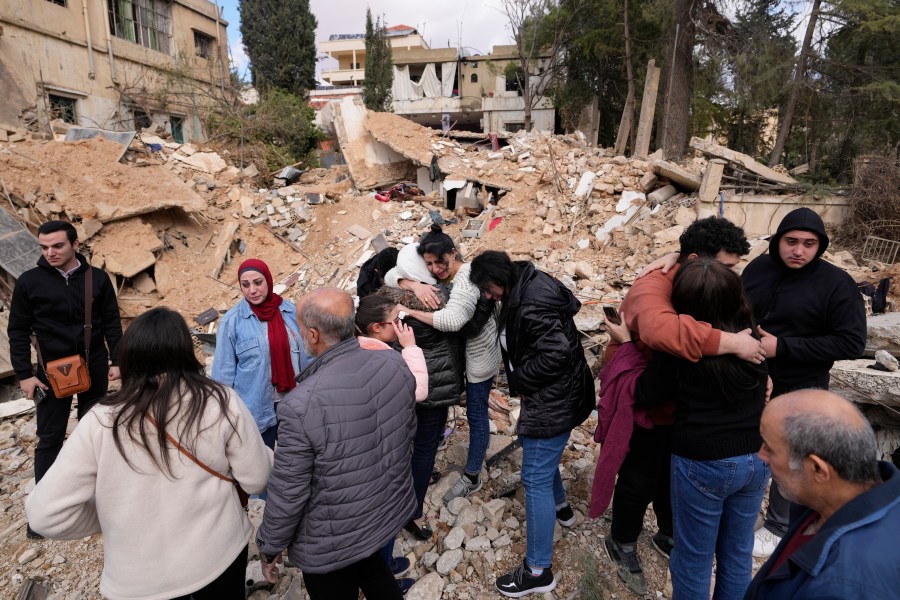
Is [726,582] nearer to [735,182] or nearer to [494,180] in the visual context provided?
[735,182]

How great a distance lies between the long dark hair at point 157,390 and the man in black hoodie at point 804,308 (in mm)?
2534

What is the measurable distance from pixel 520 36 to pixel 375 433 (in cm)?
2130

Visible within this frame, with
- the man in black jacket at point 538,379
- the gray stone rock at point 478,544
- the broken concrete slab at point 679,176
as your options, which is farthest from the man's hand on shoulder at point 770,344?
the broken concrete slab at point 679,176

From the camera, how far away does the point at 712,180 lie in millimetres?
8617

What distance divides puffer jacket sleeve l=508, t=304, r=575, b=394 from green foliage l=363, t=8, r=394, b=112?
1013 inches

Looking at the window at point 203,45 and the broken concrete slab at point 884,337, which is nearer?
the broken concrete slab at point 884,337

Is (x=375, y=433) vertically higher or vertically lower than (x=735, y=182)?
lower

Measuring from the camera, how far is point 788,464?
1177 millimetres

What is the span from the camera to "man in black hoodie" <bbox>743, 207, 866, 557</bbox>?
90.7 inches

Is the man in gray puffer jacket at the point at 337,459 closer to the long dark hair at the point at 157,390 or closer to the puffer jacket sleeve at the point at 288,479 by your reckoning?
the puffer jacket sleeve at the point at 288,479

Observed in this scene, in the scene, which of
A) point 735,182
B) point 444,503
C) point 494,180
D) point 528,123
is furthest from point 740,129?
point 444,503

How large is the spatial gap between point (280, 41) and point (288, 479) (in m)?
26.4

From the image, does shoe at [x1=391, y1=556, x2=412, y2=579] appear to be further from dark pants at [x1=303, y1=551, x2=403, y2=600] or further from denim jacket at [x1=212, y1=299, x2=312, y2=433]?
denim jacket at [x1=212, y1=299, x2=312, y2=433]

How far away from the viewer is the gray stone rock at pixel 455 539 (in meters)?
2.90
